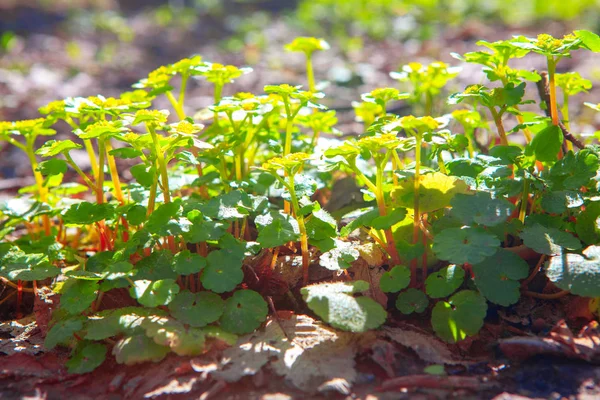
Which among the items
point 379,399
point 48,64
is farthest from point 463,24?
point 379,399

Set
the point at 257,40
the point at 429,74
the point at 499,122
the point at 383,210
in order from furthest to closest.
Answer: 1. the point at 257,40
2. the point at 429,74
3. the point at 499,122
4. the point at 383,210

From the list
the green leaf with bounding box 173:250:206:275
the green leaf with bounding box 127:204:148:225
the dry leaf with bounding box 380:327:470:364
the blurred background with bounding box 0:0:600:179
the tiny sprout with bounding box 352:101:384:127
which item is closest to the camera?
the dry leaf with bounding box 380:327:470:364

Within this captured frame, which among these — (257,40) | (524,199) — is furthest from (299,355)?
(257,40)

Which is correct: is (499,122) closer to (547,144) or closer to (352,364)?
(547,144)

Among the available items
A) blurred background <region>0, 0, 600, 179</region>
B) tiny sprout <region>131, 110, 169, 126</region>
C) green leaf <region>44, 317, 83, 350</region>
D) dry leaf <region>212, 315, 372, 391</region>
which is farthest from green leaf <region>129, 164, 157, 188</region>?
blurred background <region>0, 0, 600, 179</region>

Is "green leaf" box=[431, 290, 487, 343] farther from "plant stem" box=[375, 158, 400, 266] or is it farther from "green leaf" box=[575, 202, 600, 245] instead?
"green leaf" box=[575, 202, 600, 245]

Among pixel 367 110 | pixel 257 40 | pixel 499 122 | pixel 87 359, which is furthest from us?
pixel 257 40

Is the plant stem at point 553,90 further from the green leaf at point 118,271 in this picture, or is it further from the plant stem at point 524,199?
the green leaf at point 118,271
